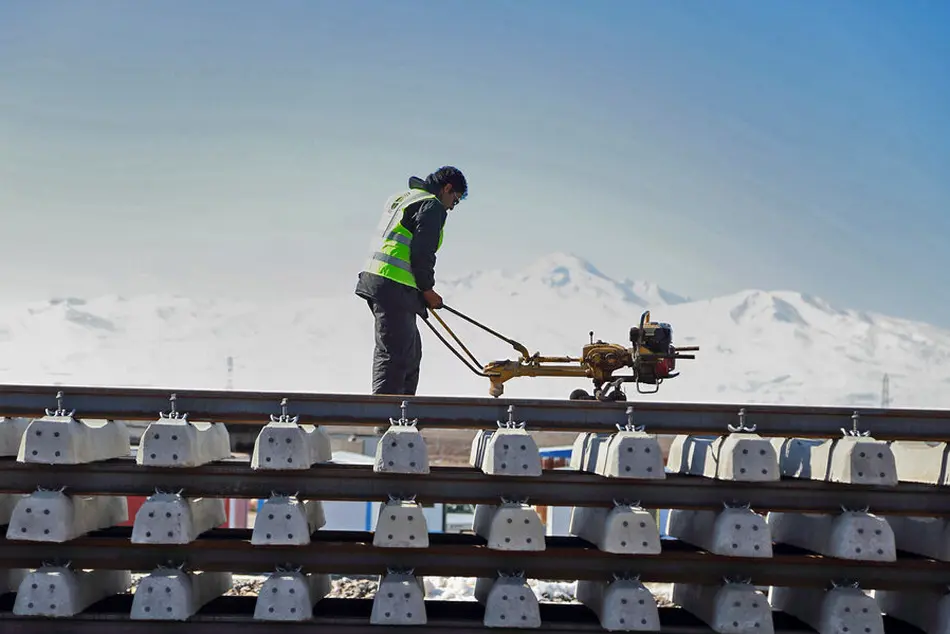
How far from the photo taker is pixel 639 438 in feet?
17.7

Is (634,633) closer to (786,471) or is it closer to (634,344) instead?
(786,471)

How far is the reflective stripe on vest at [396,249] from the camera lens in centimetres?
654

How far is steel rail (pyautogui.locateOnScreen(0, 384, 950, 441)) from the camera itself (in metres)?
5.56

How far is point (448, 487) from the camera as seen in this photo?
5508 mm

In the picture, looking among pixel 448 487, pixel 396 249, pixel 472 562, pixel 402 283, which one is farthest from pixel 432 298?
pixel 472 562

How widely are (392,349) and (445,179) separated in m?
1.32

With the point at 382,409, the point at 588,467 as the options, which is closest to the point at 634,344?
the point at 588,467

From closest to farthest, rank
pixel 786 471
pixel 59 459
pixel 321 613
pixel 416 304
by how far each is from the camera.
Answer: pixel 59 459 → pixel 321 613 → pixel 786 471 → pixel 416 304

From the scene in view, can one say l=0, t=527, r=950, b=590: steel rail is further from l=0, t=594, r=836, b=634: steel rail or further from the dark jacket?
the dark jacket

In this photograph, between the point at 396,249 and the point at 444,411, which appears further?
the point at 396,249

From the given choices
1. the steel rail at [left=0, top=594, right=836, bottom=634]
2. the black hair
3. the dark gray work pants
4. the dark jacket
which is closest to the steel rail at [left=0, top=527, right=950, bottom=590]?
the steel rail at [left=0, top=594, right=836, bottom=634]

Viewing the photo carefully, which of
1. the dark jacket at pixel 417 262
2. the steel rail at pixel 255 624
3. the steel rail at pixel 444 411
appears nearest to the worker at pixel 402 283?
the dark jacket at pixel 417 262

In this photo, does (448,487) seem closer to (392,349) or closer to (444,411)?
(444,411)

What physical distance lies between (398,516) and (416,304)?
174 centimetres
